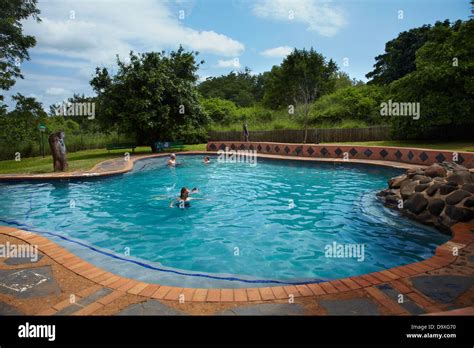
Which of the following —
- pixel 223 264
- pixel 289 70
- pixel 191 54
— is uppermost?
pixel 289 70

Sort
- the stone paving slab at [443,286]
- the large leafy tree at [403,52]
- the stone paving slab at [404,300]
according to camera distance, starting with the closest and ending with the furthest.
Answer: the stone paving slab at [404,300] < the stone paving slab at [443,286] < the large leafy tree at [403,52]

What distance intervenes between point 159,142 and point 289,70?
2912 cm

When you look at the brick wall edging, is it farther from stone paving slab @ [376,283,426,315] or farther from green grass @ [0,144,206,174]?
green grass @ [0,144,206,174]

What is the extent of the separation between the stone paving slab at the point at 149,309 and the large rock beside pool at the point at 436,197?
18.9ft

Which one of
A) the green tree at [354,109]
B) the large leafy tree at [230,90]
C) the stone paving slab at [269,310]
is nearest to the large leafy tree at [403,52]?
the green tree at [354,109]

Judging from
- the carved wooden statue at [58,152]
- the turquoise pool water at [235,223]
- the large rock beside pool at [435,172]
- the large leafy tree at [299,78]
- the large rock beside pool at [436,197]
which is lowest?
the turquoise pool water at [235,223]

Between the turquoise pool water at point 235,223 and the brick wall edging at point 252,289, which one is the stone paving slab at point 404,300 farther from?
the turquoise pool water at point 235,223

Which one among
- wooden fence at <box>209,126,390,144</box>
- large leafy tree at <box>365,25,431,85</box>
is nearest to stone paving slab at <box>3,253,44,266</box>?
wooden fence at <box>209,126,390,144</box>

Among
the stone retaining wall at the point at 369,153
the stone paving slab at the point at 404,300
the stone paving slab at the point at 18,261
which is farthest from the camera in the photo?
the stone retaining wall at the point at 369,153

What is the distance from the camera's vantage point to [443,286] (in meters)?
3.13

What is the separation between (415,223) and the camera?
6531mm

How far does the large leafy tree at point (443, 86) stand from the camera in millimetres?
15969

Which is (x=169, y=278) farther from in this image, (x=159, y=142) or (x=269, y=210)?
(x=159, y=142)

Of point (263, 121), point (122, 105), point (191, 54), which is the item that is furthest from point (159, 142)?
point (263, 121)
